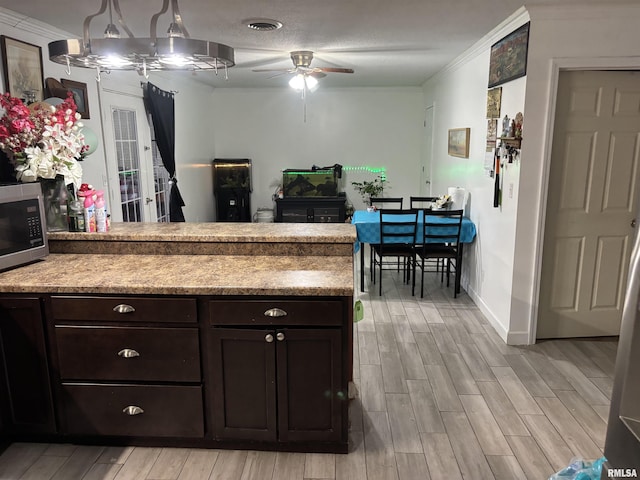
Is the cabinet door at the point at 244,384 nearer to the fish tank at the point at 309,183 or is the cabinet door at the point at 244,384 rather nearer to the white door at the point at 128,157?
the white door at the point at 128,157

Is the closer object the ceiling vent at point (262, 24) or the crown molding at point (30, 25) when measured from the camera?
the crown molding at point (30, 25)

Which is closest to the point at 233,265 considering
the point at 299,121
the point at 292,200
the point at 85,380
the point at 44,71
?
the point at 85,380

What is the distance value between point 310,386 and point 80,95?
9.51 feet

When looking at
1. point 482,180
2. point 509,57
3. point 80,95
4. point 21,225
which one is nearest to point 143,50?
point 21,225

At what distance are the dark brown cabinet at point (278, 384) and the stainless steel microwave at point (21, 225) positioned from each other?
1094 millimetres

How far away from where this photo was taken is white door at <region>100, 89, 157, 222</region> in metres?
4.07

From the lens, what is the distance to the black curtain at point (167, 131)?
195 inches

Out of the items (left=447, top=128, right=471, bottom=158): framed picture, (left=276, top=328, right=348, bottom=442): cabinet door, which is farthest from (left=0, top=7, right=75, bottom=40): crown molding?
(left=447, top=128, right=471, bottom=158): framed picture

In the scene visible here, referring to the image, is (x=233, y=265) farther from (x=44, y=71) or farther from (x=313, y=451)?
(x=44, y=71)

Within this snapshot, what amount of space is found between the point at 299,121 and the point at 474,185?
3.86m

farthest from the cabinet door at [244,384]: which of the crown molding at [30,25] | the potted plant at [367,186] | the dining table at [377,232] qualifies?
the potted plant at [367,186]

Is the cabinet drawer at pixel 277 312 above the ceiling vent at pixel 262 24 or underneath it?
underneath

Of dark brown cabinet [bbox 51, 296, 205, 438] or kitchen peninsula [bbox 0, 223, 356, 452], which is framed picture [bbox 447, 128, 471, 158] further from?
dark brown cabinet [bbox 51, 296, 205, 438]

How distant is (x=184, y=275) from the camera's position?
7.29 ft
